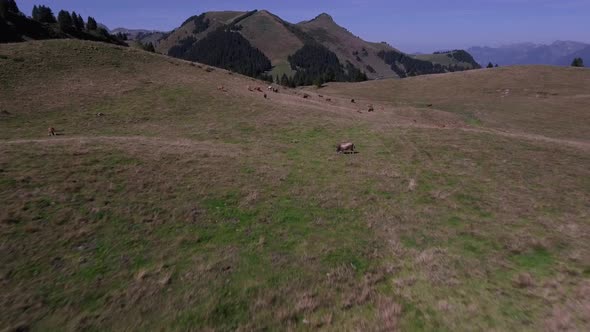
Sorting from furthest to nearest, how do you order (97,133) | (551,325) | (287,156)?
(97,133)
(287,156)
(551,325)

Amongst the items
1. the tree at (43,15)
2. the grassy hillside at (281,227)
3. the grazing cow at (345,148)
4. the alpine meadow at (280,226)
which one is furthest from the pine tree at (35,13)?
the grazing cow at (345,148)

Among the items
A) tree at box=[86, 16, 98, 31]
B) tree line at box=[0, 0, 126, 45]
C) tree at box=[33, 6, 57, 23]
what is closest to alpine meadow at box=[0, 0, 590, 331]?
tree line at box=[0, 0, 126, 45]

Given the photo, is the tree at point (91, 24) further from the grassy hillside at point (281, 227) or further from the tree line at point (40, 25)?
the grassy hillside at point (281, 227)

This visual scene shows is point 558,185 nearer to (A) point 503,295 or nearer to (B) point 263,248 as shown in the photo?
(A) point 503,295

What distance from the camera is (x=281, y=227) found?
13320mm

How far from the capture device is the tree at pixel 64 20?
364ft

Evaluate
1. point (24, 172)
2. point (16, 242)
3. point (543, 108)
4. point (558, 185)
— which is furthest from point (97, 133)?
point (543, 108)

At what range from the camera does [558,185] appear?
60.7ft

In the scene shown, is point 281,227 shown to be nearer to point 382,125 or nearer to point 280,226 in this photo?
point 280,226

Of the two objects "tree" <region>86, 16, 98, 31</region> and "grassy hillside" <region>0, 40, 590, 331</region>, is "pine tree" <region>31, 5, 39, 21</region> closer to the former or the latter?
"tree" <region>86, 16, 98, 31</region>

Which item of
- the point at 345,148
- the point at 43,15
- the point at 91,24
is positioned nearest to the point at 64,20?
the point at 43,15

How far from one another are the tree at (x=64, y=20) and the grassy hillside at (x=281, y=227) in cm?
10609

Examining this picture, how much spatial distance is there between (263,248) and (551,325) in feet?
28.2

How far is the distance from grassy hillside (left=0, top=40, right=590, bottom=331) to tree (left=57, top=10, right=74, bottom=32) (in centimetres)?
10609
